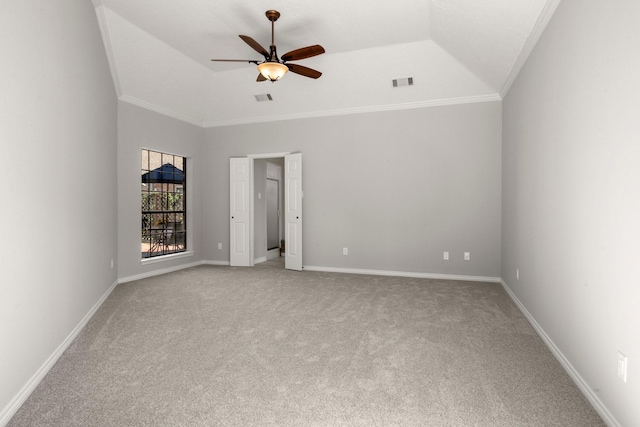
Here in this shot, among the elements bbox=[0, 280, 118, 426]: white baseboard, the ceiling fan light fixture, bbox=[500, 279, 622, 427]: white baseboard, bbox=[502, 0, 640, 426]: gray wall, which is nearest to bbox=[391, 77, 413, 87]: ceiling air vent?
bbox=[502, 0, 640, 426]: gray wall

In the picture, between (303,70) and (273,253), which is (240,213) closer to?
(273,253)

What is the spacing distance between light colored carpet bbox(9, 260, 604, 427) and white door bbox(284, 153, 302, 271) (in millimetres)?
2037

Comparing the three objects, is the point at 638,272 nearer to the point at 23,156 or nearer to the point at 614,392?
the point at 614,392

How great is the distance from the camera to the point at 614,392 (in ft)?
6.15

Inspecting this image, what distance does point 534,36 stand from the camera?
3311 millimetres

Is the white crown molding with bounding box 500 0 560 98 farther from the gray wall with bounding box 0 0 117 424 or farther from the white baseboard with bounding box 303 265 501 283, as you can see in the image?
the gray wall with bounding box 0 0 117 424

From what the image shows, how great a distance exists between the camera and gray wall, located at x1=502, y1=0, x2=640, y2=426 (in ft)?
5.75

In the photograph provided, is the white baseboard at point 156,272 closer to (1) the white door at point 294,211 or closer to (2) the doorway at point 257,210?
(2) the doorway at point 257,210

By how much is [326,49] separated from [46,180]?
12.2ft

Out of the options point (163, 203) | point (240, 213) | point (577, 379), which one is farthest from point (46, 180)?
point (240, 213)

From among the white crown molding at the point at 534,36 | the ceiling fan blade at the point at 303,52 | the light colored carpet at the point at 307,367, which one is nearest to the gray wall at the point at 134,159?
the light colored carpet at the point at 307,367

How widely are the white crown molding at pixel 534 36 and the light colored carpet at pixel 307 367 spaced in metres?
2.75

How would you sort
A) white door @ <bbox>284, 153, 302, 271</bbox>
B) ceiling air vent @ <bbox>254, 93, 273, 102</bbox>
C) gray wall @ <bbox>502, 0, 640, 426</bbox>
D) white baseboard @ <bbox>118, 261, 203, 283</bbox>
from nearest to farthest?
gray wall @ <bbox>502, 0, 640, 426</bbox> < white baseboard @ <bbox>118, 261, 203, 283</bbox> < ceiling air vent @ <bbox>254, 93, 273, 102</bbox> < white door @ <bbox>284, 153, 302, 271</bbox>

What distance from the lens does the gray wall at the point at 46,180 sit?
2020 mm
